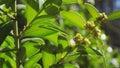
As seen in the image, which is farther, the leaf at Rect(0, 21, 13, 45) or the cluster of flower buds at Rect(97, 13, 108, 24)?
the cluster of flower buds at Rect(97, 13, 108, 24)

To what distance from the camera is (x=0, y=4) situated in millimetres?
833

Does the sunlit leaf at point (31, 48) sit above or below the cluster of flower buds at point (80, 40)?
below

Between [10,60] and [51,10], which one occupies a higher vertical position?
[51,10]

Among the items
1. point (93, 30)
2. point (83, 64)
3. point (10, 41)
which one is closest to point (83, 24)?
point (93, 30)

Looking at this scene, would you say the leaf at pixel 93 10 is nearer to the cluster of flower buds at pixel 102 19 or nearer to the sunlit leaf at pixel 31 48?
the cluster of flower buds at pixel 102 19

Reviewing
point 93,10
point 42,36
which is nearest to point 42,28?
point 42,36

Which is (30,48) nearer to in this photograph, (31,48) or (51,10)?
(31,48)

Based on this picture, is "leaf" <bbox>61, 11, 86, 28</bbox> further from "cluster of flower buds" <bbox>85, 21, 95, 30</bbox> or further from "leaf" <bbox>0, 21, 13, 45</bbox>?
"leaf" <bbox>0, 21, 13, 45</bbox>

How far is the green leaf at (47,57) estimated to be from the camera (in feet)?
2.95

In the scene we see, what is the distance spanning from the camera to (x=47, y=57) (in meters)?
0.91

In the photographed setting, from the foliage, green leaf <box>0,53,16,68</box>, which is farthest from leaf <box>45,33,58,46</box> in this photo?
green leaf <box>0,53,16,68</box>

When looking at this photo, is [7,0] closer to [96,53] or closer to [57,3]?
[57,3]

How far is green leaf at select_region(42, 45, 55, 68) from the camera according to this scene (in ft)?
2.95

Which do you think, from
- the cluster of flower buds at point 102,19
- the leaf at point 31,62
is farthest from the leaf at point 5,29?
the cluster of flower buds at point 102,19
